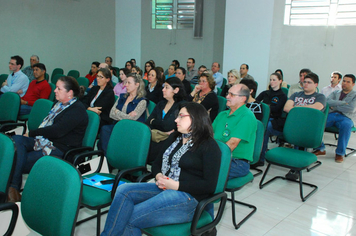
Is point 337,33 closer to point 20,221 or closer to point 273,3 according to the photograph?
point 273,3

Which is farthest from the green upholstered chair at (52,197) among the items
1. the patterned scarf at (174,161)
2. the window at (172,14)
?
the window at (172,14)

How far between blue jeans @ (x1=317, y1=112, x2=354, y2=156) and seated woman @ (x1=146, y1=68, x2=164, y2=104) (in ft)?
8.18

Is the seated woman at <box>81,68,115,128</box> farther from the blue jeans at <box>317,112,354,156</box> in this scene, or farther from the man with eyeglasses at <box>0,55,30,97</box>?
the blue jeans at <box>317,112,354,156</box>

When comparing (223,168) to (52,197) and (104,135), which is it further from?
(104,135)

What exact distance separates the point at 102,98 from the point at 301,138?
2.36m

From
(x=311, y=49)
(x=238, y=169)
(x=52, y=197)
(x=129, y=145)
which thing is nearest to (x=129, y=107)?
(x=129, y=145)

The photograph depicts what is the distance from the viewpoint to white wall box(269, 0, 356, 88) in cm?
707

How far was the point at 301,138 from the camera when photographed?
3.32m

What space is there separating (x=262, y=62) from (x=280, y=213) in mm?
5281

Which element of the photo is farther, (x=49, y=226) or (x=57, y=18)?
(x=57, y=18)

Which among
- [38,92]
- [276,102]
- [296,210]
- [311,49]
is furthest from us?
[311,49]

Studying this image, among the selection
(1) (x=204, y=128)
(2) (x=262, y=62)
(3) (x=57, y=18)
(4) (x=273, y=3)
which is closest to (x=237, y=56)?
(2) (x=262, y=62)

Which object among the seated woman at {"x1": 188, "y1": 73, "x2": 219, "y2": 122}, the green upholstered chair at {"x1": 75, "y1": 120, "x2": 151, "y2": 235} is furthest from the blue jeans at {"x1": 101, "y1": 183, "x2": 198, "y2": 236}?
the seated woman at {"x1": 188, "y1": 73, "x2": 219, "y2": 122}

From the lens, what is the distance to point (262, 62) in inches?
295
